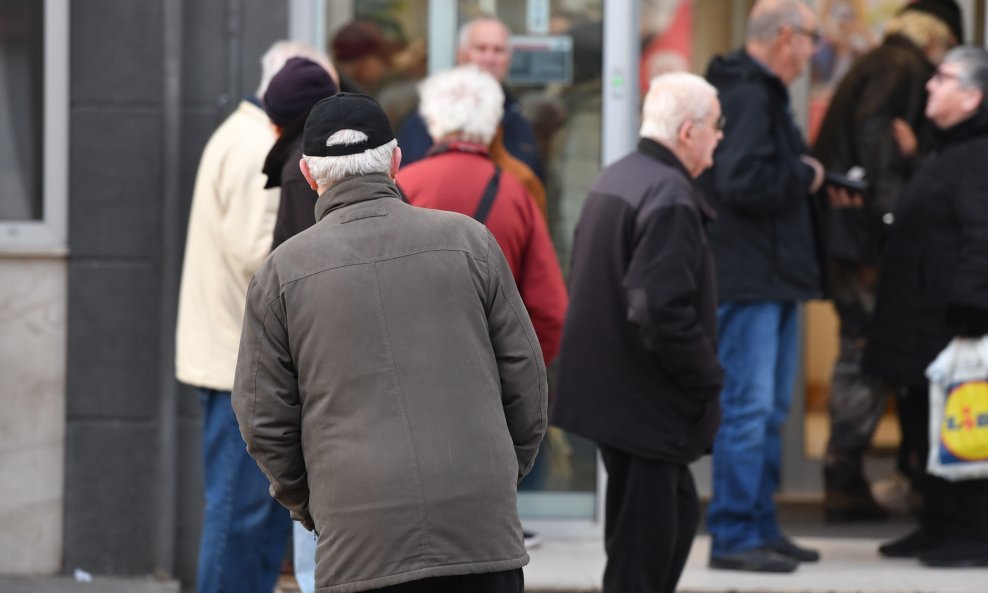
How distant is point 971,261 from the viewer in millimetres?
5910

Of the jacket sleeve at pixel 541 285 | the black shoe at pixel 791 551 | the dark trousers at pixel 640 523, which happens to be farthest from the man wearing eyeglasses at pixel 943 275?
the dark trousers at pixel 640 523

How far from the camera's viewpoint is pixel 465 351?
3.33m

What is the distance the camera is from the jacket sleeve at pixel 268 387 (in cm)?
336

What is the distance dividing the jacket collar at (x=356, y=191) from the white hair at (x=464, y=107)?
1.82 metres

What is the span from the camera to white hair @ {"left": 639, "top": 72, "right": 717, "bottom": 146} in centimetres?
502

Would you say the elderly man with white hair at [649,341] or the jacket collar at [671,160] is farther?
Answer: the jacket collar at [671,160]

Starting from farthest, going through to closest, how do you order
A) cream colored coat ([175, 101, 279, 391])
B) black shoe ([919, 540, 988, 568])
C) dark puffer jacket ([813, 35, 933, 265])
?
1. dark puffer jacket ([813, 35, 933, 265])
2. black shoe ([919, 540, 988, 568])
3. cream colored coat ([175, 101, 279, 391])

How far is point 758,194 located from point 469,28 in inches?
56.0

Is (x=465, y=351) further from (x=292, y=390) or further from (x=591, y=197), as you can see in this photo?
(x=591, y=197)

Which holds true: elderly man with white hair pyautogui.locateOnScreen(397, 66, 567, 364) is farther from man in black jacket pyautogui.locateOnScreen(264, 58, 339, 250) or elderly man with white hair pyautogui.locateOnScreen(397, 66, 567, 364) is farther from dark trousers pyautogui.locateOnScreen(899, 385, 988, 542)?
dark trousers pyautogui.locateOnScreen(899, 385, 988, 542)

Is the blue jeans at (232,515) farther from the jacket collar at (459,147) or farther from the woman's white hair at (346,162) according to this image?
the woman's white hair at (346,162)

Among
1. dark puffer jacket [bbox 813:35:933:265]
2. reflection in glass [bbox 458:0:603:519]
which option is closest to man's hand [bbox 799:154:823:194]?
reflection in glass [bbox 458:0:603:519]

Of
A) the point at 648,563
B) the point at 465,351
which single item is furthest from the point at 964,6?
the point at 465,351

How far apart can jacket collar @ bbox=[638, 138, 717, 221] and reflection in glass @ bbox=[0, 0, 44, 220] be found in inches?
97.5
